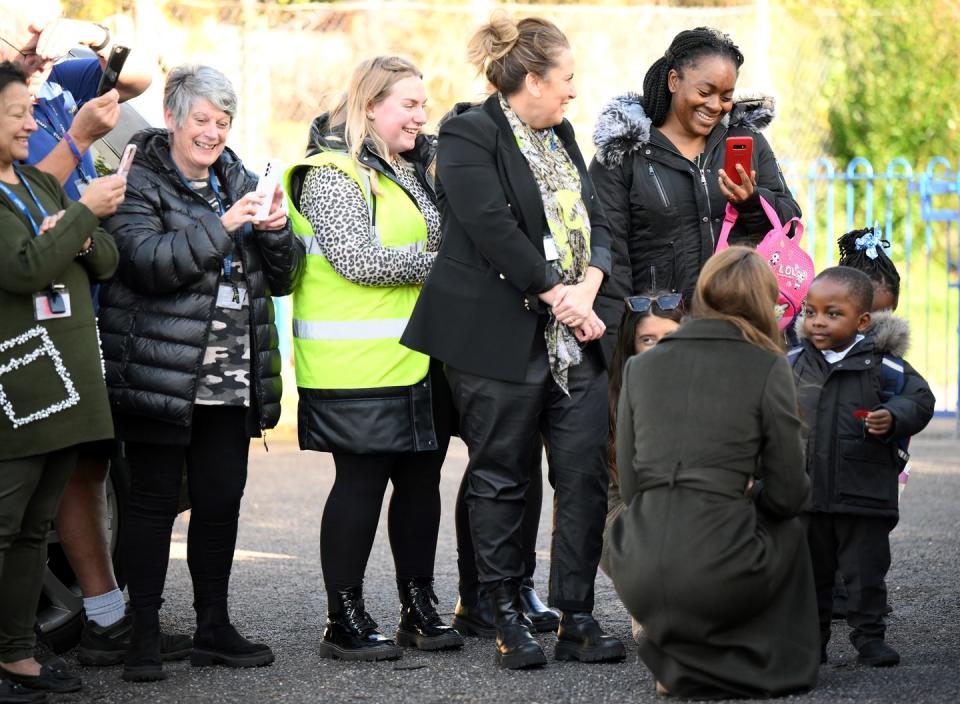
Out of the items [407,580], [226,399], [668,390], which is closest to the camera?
[668,390]

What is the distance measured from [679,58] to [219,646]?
261 centimetres

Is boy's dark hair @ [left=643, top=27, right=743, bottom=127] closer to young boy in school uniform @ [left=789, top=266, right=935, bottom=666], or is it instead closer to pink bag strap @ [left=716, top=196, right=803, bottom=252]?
pink bag strap @ [left=716, top=196, right=803, bottom=252]

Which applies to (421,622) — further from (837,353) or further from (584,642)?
(837,353)

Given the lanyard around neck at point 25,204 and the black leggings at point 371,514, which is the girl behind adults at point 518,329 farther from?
the lanyard around neck at point 25,204

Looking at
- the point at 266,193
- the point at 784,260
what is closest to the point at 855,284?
the point at 784,260

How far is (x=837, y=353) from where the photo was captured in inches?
194

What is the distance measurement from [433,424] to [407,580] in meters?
0.57

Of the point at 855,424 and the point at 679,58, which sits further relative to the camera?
the point at 679,58

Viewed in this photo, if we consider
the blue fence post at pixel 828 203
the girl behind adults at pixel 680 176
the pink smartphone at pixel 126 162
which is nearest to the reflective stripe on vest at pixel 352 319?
the pink smartphone at pixel 126 162

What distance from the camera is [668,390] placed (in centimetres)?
432

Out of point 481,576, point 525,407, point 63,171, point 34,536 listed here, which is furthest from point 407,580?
point 63,171

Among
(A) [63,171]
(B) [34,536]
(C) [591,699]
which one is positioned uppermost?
(A) [63,171]

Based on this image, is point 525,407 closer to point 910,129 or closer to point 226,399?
point 226,399

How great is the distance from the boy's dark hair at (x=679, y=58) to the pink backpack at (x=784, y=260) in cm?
47
